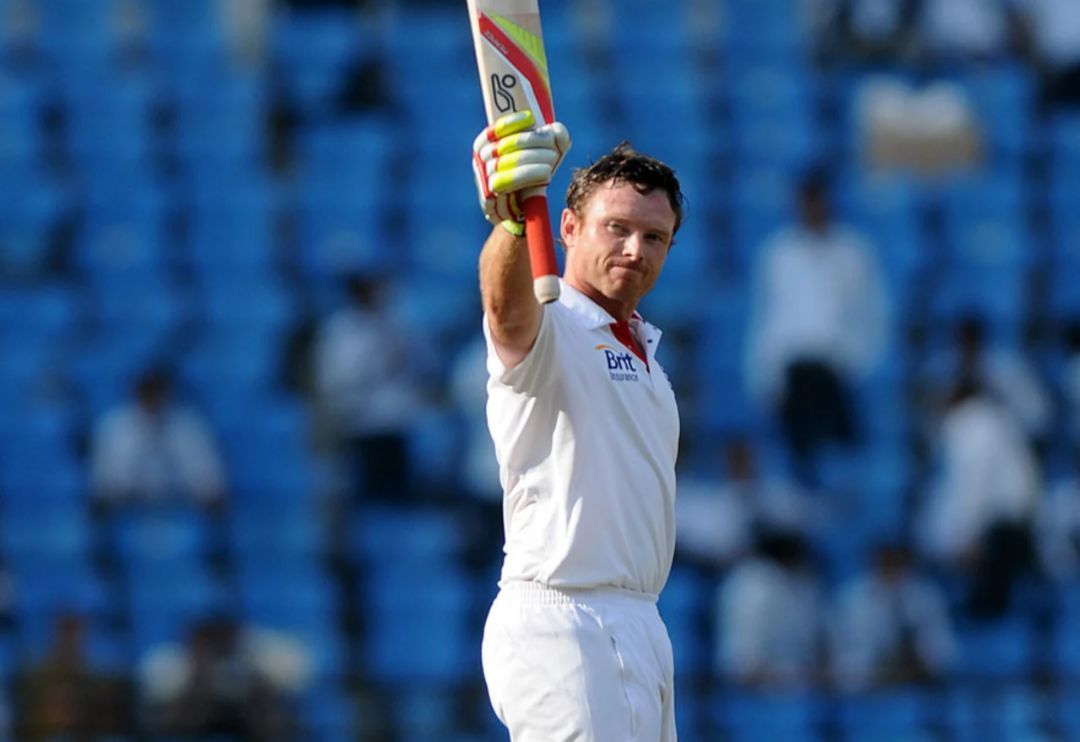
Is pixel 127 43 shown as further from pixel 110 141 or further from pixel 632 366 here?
pixel 632 366

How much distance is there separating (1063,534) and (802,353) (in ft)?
4.77

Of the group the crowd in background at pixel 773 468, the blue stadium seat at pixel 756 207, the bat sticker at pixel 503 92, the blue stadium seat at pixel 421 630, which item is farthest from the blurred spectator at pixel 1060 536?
the bat sticker at pixel 503 92

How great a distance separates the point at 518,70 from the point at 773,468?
584 centimetres

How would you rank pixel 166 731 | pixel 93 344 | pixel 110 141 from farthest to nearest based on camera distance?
1. pixel 110 141
2. pixel 93 344
3. pixel 166 731

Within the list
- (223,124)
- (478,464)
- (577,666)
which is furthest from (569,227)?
(223,124)

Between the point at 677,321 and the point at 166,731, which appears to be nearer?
the point at 166,731

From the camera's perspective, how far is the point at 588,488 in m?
3.93

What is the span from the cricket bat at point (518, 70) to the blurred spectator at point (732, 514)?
523 cm

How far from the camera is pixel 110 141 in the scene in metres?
10.8

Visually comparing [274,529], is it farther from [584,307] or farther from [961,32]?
[584,307]

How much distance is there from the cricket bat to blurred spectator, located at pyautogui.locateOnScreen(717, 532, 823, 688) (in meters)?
5.08

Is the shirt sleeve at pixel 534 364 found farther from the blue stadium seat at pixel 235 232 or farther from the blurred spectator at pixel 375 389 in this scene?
the blue stadium seat at pixel 235 232

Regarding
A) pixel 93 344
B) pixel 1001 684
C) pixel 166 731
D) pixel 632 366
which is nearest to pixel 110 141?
pixel 93 344

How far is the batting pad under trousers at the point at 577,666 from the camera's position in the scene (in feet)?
12.7
